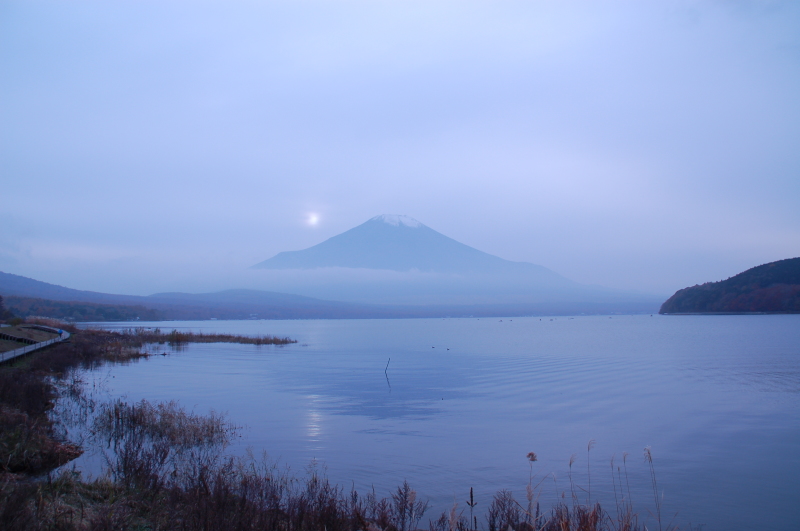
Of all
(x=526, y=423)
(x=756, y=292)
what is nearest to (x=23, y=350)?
(x=526, y=423)

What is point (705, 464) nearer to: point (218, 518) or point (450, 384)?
point (218, 518)

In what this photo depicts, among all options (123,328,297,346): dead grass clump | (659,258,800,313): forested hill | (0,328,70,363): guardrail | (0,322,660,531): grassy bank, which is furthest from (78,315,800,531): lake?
(659,258,800,313): forested hill

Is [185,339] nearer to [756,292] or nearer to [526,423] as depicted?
[526,423]

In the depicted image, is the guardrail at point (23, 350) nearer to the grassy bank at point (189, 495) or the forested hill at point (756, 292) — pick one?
the grassy bank at point (189, 495)

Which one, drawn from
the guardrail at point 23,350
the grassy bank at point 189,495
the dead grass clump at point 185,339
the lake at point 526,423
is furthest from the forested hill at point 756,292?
the grassy bank at point 189,495

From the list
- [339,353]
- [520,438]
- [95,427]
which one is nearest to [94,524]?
[95,427]

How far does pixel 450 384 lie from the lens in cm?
2270

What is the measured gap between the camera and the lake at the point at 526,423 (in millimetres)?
9070

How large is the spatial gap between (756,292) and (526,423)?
125 m

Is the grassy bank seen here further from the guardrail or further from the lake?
the guardrail

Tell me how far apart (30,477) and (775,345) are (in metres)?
44.9

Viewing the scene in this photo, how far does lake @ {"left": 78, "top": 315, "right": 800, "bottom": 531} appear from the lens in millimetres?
9070

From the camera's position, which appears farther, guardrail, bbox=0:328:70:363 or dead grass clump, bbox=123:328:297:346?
dead grass clump, bbox=123:328:297:346

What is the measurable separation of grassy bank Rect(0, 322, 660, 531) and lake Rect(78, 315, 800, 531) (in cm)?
71
